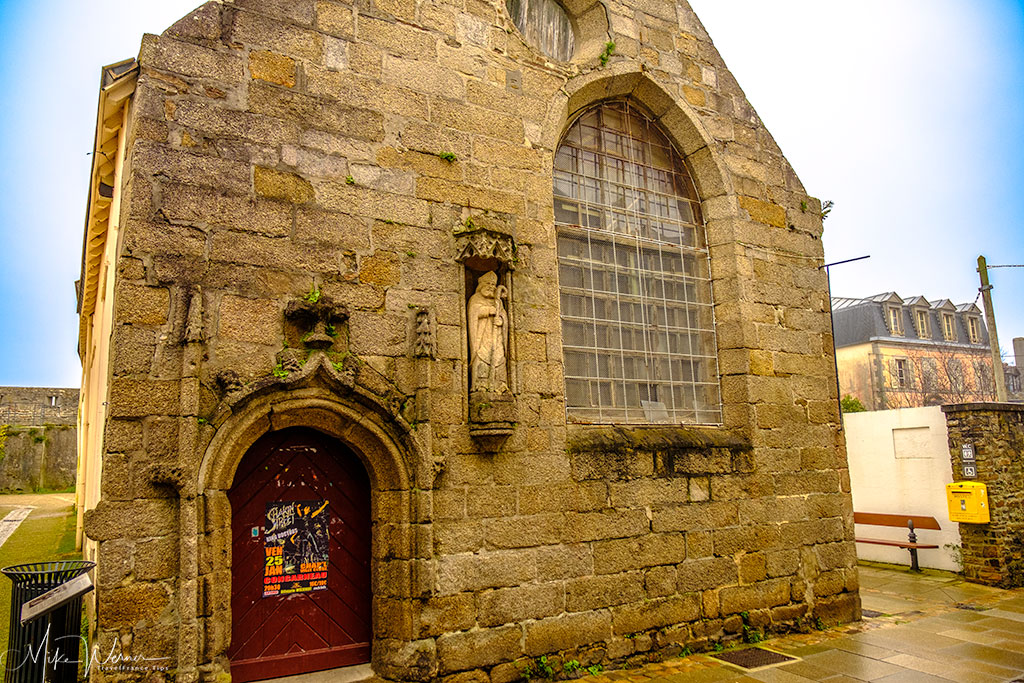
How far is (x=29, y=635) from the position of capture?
12.7ft

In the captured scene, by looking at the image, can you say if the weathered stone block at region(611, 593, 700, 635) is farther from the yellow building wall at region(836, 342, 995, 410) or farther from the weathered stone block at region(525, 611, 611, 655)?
the yellow building wall at region(836, 342, 995, 410)

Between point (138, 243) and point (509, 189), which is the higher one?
point (509, 189)

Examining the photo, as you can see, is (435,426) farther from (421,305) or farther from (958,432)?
(958,432)

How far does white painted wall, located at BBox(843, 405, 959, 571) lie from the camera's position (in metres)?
9.33

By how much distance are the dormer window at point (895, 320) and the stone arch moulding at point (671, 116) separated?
73.9 ft

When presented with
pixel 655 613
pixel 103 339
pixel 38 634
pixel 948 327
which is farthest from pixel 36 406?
pixel 948 327

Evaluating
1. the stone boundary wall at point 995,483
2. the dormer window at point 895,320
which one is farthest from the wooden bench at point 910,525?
the dormer window at point 895,320

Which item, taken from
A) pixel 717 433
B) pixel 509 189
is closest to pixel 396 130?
pixel 509 189

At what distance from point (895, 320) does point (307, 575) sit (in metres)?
27.2

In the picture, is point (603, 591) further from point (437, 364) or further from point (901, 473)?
point (901, 473)

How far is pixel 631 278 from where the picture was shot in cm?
677

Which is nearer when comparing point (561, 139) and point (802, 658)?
point (802, 658)

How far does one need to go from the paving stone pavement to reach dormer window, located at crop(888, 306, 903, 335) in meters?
20.2

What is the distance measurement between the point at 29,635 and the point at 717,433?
17.8 feet
